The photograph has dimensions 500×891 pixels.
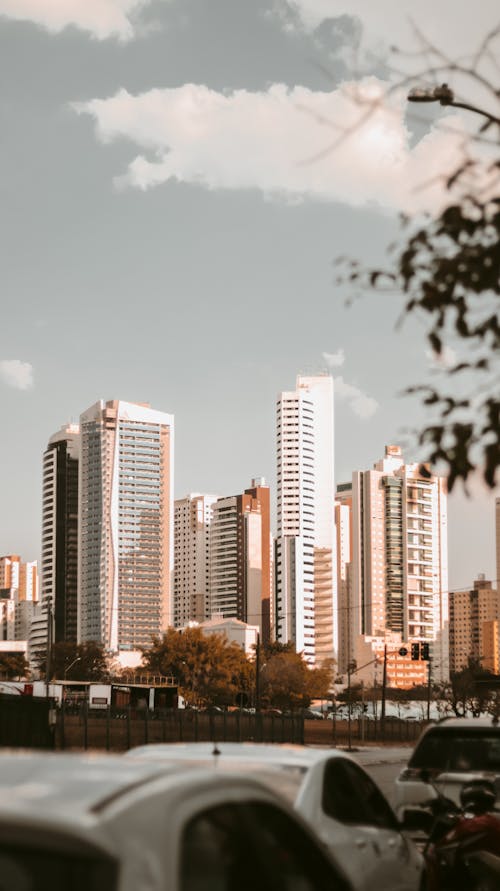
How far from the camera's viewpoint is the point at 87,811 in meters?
3.50

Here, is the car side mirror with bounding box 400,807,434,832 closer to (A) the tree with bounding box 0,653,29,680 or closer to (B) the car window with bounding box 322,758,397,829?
(B) the car window with bounding box 322,758,397,829

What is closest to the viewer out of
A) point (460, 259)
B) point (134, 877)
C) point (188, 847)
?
point (134, 877)

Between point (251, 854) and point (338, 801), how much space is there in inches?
180

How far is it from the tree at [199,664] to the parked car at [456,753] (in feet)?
441

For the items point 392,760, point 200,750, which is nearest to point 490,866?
point 200,750

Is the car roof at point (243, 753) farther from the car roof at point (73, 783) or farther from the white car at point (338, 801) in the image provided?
the car roof at point (73, 783)

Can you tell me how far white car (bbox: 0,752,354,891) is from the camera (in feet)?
10.8

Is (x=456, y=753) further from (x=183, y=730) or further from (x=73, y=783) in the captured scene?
(x=183, y=730)

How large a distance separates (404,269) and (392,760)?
2035 inches

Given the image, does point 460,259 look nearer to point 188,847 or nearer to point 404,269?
point 404,269

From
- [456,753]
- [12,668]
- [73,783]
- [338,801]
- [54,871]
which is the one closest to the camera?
[54,871]

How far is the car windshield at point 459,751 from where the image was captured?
43.8ft

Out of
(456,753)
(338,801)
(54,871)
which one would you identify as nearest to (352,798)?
(338,801)

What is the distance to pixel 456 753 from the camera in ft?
44.3
